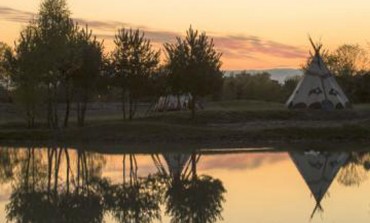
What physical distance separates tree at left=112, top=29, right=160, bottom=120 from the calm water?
1875cm

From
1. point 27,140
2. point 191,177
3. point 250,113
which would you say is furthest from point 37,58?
point 191,177

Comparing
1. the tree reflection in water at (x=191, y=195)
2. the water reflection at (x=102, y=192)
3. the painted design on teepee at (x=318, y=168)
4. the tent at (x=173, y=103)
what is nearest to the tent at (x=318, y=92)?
the tent at (x=173, y=103)

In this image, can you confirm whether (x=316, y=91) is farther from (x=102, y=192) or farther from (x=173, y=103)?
(x=102, y=192)

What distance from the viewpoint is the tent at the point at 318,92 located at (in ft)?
189

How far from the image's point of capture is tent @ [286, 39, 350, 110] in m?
57.5

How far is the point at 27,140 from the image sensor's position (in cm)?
4353

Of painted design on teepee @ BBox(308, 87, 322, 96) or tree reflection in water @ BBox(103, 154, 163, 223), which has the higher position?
painted design on teepee @ BBox(308, 87, 322, 96)


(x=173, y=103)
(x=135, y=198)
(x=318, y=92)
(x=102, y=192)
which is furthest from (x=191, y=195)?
(x=173, y=103)

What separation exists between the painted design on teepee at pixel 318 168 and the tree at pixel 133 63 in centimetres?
2155

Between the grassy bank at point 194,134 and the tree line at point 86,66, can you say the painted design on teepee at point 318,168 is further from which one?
the tree line at point 86,66

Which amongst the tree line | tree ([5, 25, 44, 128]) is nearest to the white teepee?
the tree line

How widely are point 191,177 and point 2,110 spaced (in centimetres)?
4545

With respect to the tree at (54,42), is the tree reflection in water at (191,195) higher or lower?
lower

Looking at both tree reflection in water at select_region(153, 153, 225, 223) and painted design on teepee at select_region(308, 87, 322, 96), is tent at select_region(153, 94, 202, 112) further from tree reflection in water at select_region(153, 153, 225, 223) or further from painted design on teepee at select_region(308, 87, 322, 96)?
tree reflection in water at select_region(153, 153, 225, 223)
